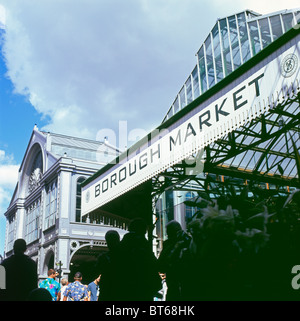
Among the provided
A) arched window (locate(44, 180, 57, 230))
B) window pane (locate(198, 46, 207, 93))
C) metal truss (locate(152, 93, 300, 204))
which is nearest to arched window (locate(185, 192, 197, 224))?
metal truss (locate(152, 93, 300, 204))

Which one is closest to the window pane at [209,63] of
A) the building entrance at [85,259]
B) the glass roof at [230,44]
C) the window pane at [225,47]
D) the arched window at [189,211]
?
the glass roof at [230,44]

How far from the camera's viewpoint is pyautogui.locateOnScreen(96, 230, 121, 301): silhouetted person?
2.82 m

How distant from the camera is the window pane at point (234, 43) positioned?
12.7 m

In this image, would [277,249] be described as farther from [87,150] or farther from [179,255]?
[87,150]

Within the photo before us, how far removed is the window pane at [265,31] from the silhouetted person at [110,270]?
10.9 metres

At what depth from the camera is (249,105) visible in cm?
454

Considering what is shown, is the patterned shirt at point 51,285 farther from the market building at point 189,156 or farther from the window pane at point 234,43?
the window pane at point 234,43

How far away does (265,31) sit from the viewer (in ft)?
40.1

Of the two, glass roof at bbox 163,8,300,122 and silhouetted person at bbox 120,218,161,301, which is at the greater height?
glass roof at bbox 163,8,300,122

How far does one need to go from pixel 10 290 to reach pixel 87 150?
24842 mm

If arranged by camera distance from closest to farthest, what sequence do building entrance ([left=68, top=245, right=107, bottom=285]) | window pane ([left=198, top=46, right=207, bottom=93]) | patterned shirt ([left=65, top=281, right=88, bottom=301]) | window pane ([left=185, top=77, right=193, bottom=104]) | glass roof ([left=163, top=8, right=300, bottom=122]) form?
patterned shirt ([left=65, top=281, right=88, bottom=301]) → glass roof ([left=163, top=8, right=300, bottom=122]) → window pane ([left=198, top=46, right=207, bottom=93]) → window pane ([left=185, top=77, right=193, bottom=104]) → building entrance ([left=68, top=245, right=107, bottom=285])

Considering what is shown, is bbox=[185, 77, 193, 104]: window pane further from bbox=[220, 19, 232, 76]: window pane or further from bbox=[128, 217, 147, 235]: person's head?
bbox=[128, 217, 147, 235]: person's head

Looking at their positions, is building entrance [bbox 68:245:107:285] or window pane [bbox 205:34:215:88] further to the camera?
building entrance [bbox 68:245:107:285]
